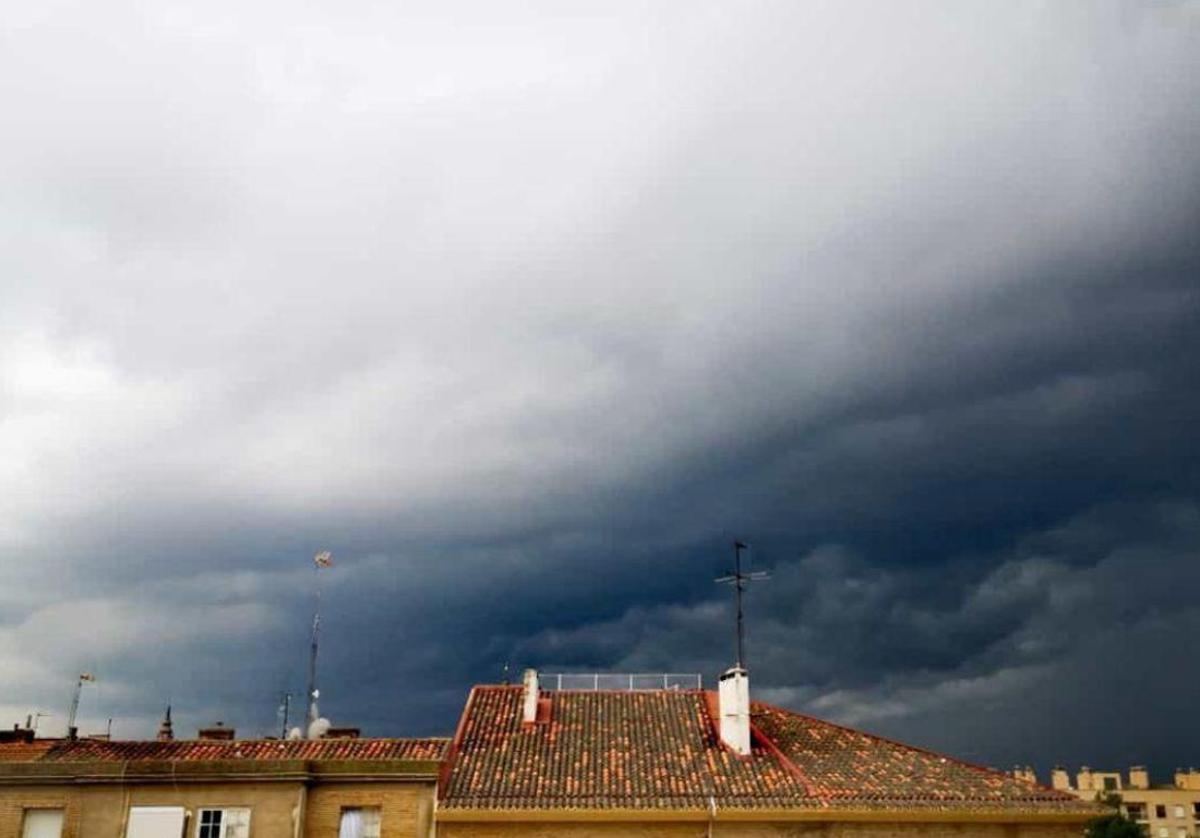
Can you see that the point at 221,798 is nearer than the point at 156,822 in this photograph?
No

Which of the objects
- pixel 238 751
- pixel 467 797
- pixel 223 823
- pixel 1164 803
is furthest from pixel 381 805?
pixel 1164 803

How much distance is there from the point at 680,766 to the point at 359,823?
35.5ft

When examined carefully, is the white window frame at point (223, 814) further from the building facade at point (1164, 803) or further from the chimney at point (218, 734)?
the building facade at point (1164, 803)

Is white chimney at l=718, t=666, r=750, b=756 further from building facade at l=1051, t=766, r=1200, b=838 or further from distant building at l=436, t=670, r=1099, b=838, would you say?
building facade at l=1051, t=766, r=1200, b=838

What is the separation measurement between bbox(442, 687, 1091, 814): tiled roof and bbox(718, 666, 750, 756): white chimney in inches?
15.8

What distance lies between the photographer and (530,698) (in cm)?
4134

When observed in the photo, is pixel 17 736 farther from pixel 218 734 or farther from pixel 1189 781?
pixel 1189 781

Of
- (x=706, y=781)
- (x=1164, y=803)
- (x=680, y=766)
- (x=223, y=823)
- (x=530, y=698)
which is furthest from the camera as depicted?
(x=1164, y=803)

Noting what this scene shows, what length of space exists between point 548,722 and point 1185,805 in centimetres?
11801

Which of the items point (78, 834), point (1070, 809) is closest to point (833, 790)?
point (1070, 809)

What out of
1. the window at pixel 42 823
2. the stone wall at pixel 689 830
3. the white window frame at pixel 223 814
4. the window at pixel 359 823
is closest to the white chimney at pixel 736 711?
the stone wall at pixel 689 830

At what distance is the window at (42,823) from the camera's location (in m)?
36.2

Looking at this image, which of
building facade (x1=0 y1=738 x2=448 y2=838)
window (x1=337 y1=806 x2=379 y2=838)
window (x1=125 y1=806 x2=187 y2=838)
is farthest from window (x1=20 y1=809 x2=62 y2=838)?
window (x1=337 y1=806 x2=379 y2=838)

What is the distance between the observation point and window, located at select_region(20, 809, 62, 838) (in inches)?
1425
